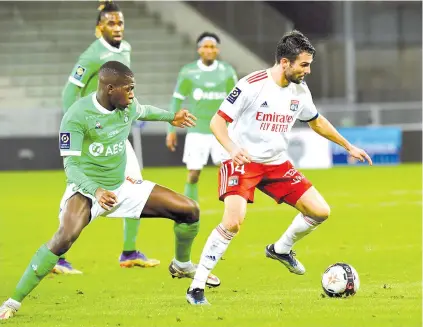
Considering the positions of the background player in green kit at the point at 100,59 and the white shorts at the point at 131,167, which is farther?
the background player in green kit at the point at 100,59

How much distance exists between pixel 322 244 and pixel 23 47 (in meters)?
20.1

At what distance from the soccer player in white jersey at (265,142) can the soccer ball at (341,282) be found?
2.02ft

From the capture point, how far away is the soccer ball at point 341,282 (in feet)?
27.1

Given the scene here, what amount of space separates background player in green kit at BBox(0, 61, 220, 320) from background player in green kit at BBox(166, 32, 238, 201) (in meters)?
4.91

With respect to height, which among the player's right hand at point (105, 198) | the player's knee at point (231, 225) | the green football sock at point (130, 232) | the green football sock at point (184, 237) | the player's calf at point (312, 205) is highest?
the player's right hand at point (105, 198)

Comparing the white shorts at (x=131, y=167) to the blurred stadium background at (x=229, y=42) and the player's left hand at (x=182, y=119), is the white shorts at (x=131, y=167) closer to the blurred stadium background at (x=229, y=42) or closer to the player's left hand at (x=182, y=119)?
the player's left hand at (x=182, y=119)

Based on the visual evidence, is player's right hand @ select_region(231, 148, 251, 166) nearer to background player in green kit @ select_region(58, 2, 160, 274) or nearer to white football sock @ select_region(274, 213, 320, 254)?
white football sock @ select_region(274, 213, 320, 254)

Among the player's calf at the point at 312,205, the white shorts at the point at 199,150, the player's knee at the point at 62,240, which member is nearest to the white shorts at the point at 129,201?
the player's knee at the point at 62,240

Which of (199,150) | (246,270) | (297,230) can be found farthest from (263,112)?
(199,150)

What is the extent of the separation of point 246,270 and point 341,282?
7.40 ft

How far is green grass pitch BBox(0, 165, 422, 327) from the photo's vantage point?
746 cm

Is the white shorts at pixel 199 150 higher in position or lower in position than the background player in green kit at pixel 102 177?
lower

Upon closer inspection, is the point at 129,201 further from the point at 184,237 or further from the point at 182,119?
the point at 182,119

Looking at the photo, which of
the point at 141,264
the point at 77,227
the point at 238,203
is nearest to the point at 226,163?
the point at 238,203
